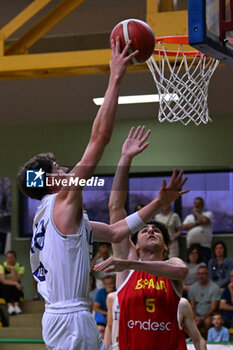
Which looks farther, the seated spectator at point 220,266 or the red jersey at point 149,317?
the seated spectator at point 220,266

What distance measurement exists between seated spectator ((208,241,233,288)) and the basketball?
242 inches

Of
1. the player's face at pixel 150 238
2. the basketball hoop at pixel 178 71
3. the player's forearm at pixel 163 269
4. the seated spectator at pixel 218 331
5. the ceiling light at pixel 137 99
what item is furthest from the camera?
the ceiling light at pixel 137 99

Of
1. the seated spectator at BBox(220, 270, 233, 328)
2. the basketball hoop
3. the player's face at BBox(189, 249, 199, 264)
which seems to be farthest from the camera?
the player's face at BBox(189, 249, 199, 264)

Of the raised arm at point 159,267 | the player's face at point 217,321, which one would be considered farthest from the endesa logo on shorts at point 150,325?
the player's face at point 217,321

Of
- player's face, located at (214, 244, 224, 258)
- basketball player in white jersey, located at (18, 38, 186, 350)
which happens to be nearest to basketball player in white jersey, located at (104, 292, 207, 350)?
basketball player in white jersey, located at (18, 38, 186, 350)

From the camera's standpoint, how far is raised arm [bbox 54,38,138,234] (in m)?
3.31

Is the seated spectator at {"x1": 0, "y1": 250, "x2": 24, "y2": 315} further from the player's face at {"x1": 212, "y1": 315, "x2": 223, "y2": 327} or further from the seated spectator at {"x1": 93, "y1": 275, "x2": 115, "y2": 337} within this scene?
the player's face at {"x1": 212, "y1": 315, "x2": 223, "y2": 327}

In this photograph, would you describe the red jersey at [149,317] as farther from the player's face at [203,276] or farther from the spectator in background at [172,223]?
the spectator in background at [172,223]

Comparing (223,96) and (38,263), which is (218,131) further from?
(38,263)

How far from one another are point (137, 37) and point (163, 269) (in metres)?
1.63

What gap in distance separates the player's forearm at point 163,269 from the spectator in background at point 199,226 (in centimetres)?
597

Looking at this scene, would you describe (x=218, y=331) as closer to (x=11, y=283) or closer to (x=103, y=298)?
(x=103, y=298)

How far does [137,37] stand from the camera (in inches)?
158

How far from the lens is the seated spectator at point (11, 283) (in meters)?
10.9
